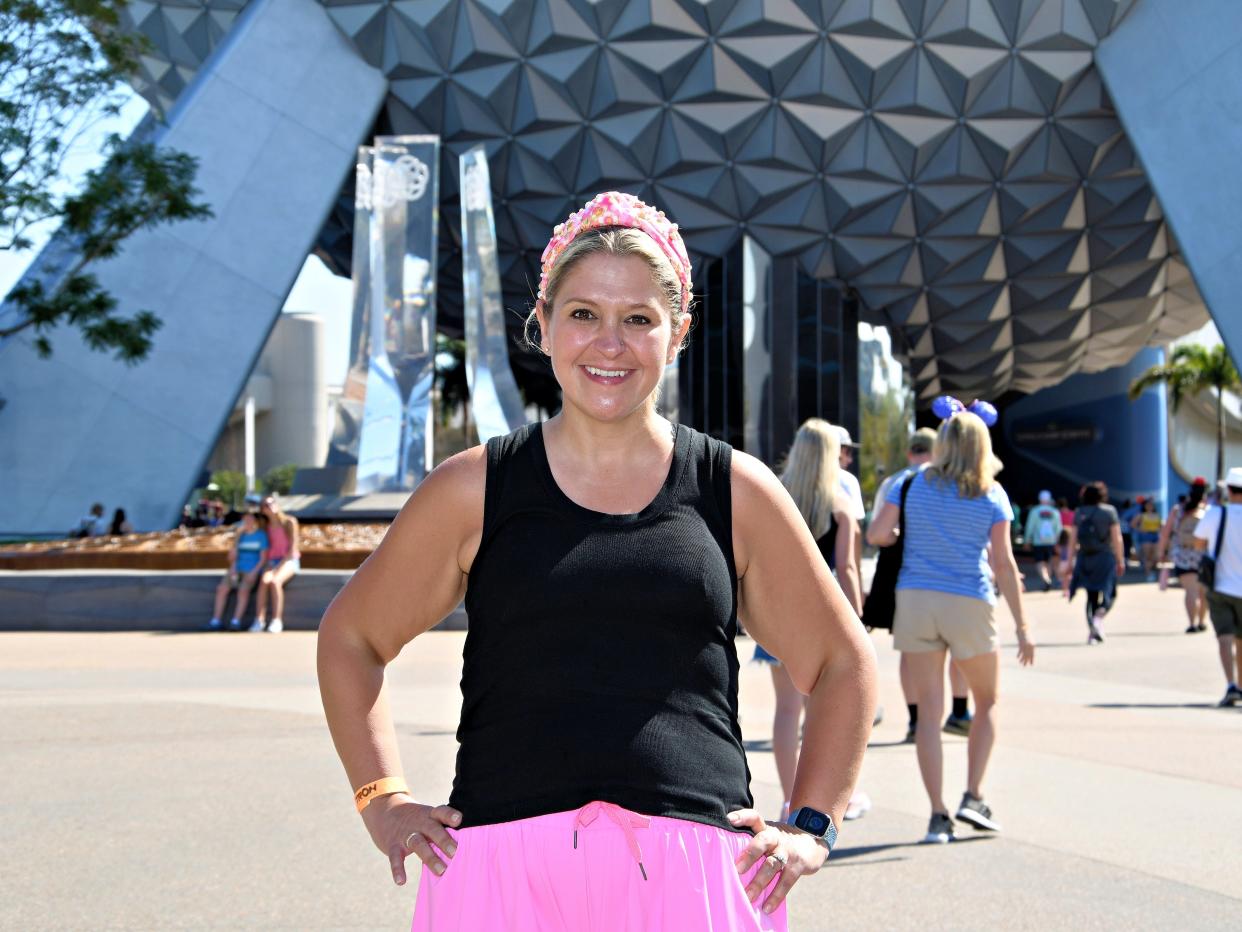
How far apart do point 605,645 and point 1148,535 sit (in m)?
26.7

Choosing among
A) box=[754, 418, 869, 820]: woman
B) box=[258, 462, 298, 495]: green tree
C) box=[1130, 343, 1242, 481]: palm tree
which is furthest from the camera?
box=[258, 462, 298, 495]: green tree

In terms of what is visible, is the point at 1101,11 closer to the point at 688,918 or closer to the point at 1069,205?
the point at 1069,205

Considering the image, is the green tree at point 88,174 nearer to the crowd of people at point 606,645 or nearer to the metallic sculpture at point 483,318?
the metallic sculpture at point 483,318

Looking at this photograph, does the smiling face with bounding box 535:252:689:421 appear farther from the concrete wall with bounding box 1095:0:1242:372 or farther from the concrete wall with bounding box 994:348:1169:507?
the concrete wall with bounding box 994:348:1169:507

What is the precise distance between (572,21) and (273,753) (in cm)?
2069

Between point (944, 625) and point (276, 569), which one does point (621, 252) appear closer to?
point (944, 625)

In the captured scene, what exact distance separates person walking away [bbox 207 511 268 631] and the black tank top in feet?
40.8

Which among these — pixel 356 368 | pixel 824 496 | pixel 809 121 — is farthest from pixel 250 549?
pixel 809 121

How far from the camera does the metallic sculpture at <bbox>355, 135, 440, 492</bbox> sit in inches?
848

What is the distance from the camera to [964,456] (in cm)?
613

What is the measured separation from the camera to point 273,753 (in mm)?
7184

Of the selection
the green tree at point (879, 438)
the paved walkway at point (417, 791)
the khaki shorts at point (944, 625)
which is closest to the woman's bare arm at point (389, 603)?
the paved walkway at point (417, 791)

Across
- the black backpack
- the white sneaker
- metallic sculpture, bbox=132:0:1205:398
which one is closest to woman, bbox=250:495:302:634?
the black backpack

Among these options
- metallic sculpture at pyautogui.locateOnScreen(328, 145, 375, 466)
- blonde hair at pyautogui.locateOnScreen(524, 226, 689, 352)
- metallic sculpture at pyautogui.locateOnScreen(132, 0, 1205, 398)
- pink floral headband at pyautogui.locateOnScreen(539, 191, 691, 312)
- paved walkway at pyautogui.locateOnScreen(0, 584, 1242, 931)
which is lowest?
paved walkway at pyautogui.locateOnScreen(0, 584, 1242, 931)
